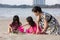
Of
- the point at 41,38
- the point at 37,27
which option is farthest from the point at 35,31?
the point at 41,38

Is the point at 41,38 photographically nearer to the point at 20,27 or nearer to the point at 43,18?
the point at 43,18

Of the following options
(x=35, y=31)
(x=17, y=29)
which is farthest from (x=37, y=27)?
(x=17, y=29)

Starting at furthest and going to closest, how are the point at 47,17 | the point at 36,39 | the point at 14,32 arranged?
the point at 14,32
the point at 47,17
the point at 36,39

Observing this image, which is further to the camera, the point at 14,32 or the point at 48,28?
the point at 14,32

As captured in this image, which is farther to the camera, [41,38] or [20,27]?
[20,27]

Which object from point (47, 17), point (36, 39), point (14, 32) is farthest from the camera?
point (14, 32)

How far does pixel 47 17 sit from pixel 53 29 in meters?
0.37

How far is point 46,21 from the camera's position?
784 centimetres

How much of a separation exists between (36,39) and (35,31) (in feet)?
3.14

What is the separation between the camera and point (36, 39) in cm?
728

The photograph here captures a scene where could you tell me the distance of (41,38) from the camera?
7.39 meters

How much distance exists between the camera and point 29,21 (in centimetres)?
824

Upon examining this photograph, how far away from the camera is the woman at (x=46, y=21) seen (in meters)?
7.88

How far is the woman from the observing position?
7.88m
